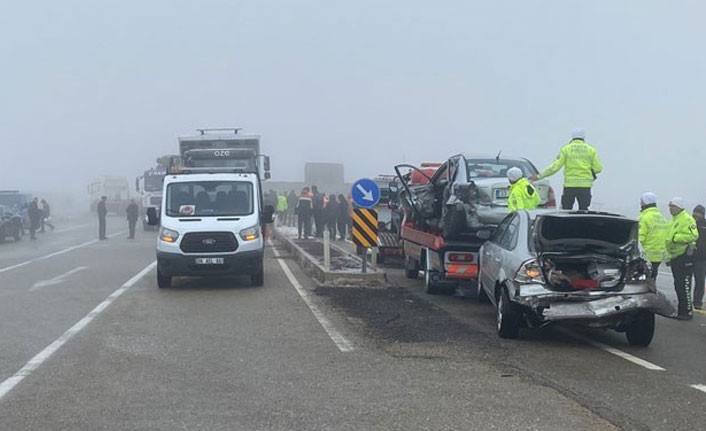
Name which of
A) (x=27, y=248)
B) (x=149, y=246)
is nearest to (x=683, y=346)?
(x=149, y=246)

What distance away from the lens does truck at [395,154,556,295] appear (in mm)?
12594

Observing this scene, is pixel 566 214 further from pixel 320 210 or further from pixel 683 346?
pixel 320 210

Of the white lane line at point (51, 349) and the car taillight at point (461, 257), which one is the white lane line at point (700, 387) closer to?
the car taillight at point (461, 257)

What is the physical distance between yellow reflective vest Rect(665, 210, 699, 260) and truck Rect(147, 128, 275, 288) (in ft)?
23.1

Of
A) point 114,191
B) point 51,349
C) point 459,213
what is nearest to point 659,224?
point 459,213

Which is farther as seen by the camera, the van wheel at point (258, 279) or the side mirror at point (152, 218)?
the side mirror at point (152, 218)

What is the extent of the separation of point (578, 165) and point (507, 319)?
4380 mm

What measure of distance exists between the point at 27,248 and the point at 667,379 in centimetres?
2480

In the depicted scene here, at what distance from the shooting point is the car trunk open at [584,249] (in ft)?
29.6

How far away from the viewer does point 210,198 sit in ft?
51.2

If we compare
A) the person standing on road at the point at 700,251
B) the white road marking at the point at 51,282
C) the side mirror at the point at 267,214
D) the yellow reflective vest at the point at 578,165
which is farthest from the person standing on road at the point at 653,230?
the white road marking at the point at 51,282

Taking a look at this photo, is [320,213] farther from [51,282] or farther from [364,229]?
[51,282]

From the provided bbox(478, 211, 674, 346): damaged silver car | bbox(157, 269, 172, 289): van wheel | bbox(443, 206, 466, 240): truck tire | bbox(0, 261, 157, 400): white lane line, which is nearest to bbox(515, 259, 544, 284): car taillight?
bbox(478, 211, 674, 346): damaged silver car

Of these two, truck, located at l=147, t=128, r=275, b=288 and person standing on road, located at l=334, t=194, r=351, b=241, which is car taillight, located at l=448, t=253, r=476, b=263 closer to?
truck, located at l=147, t=128, r=275, b=288
